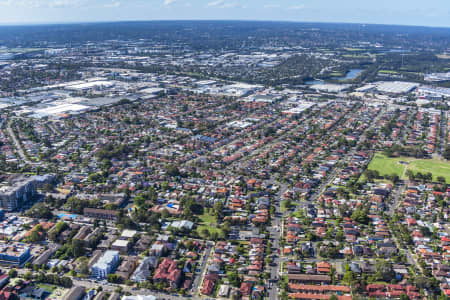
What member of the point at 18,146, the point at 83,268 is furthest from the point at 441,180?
the point at 18,146

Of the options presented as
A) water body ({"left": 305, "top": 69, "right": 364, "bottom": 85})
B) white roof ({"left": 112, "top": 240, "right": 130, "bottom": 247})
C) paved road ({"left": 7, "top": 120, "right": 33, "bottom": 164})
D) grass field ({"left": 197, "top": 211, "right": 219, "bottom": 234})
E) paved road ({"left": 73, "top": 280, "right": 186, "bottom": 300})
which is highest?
water body ({"left": 305, "top": 69, "right": 364, "bottom": 85})

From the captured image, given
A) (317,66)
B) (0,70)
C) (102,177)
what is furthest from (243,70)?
(102,177)

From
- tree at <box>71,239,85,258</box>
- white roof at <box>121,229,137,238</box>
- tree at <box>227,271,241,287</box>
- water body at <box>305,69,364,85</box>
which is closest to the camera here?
tree at <box>227,271,241,287</box>

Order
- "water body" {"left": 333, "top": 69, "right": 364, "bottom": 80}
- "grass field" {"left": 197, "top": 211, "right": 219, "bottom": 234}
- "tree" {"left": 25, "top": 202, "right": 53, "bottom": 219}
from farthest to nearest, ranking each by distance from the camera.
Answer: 1. "water body" {"left": 333, "top": 69, "right": 364, "bottom": 80}
2. "tree" {"left": 25, "top": 202, "right": 53, "bottom": 219}
3. "grass field" {"left": 197, "top": 211, "right": 219, "bottom": 234}

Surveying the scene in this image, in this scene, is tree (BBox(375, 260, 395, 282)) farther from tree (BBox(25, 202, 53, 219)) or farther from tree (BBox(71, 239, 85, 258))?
tree (BBox(25, 202, 53, 219))

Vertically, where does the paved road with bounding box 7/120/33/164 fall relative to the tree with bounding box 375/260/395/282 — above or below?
above

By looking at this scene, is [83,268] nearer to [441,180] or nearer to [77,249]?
[77,249]

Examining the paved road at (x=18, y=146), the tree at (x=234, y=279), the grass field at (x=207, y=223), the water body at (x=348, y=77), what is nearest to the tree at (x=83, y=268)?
the grass field at (x=207, y=223)

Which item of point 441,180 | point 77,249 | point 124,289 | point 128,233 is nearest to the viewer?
point 124,289

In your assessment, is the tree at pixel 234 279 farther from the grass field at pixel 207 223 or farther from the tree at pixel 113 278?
the tree at pixel 113 278

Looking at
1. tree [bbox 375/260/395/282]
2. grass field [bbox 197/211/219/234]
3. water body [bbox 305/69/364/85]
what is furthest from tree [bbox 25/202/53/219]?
water body [bbox 305/69/364/85]
